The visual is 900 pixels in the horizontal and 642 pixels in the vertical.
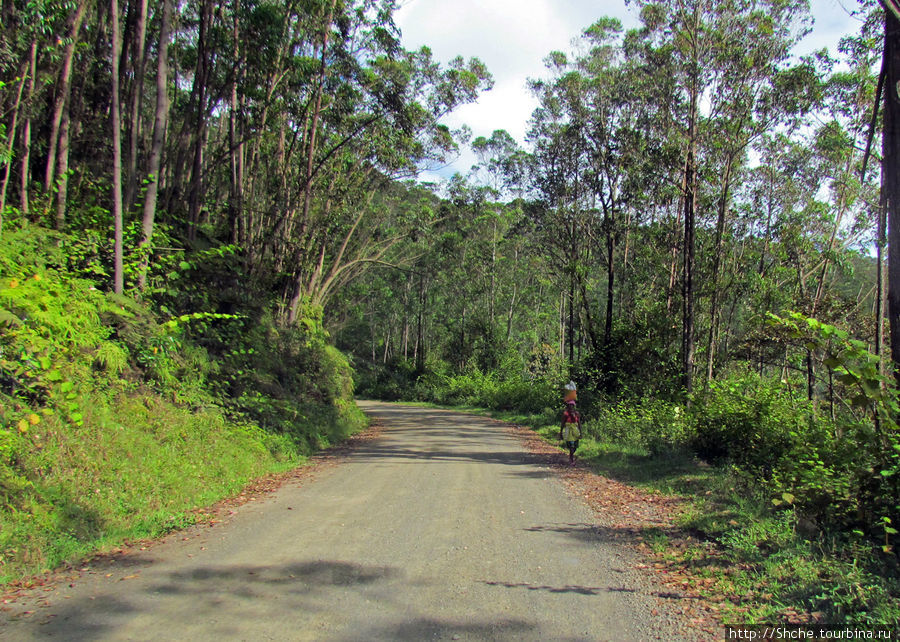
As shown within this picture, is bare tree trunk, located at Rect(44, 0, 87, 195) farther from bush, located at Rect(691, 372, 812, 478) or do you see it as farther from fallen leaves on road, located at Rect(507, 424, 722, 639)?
bush, located at Rect(691, 372, 812, 478)

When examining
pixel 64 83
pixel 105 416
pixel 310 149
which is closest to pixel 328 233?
pixel 310 149

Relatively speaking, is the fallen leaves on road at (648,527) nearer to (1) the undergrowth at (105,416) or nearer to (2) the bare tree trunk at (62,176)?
(1) the undergrowth at (105,416)

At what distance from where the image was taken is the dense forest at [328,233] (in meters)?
6.30

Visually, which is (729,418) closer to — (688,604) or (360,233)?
(688,604)

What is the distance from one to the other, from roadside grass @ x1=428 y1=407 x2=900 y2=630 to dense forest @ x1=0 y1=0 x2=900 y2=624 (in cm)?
21

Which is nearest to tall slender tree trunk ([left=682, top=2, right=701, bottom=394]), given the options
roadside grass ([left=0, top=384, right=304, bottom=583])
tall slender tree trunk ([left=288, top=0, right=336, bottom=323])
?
tall slender tree trunk ([left=288, top=0, right=336, bottom=323])

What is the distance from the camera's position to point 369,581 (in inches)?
186

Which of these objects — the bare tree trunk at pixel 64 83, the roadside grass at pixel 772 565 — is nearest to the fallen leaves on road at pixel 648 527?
the roadside grass at pixel 772 565

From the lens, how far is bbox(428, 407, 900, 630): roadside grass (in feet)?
13.8

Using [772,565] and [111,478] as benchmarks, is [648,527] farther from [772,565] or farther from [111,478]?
[111,478]

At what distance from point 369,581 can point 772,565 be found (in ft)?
11.6

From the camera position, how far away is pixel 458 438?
16734 millimetres

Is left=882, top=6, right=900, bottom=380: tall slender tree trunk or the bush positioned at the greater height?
left=882, top=6, right=900, bottom=380: tall slender tree trunk

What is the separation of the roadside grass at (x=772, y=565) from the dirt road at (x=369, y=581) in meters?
0.65
